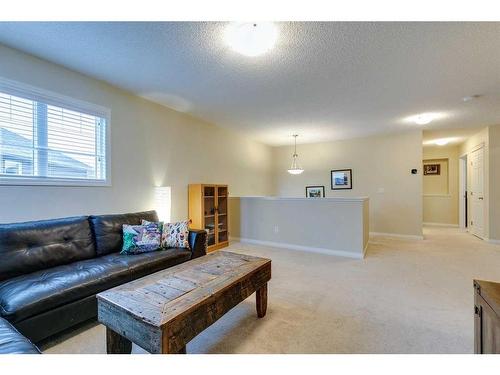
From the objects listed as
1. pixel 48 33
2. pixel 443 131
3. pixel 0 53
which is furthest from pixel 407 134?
pixel 0 53

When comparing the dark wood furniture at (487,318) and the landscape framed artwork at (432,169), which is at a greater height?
the landscape framed artwork at (432,169)

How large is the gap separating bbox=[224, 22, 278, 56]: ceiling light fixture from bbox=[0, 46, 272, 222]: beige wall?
1.97 m

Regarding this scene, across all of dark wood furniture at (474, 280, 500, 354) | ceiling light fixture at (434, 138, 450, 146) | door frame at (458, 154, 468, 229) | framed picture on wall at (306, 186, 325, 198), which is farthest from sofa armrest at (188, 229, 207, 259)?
door frame at (458, 154, 468, 229)

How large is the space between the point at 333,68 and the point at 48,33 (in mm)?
2739

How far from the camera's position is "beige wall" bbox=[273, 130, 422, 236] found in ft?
17.3

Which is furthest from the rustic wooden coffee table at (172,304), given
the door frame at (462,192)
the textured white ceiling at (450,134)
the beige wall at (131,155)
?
the door frame at (462,192)

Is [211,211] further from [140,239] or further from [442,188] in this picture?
[442,188]

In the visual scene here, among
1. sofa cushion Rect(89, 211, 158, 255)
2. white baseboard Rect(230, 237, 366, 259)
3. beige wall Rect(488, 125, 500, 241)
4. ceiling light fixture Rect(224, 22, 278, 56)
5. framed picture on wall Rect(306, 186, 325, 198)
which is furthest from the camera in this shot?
framed picture on wall Rect(306, 186, 325, 198)

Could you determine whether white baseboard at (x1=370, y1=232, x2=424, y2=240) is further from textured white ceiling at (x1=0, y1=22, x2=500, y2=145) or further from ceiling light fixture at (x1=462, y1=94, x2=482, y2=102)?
ceiling light fixture at (x1=462, y1=94, x2=482, y2=102)

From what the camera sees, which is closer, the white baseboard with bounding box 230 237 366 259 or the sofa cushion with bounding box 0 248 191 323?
the sofa cushion with bounding box 0 248 191 323

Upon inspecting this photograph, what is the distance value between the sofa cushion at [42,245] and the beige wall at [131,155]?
345 mm

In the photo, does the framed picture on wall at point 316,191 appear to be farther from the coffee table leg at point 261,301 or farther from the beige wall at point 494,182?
the coffee table leg at point 261,301

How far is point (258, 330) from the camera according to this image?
1.80 metres

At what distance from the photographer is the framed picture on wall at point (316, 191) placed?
644 centimetres
